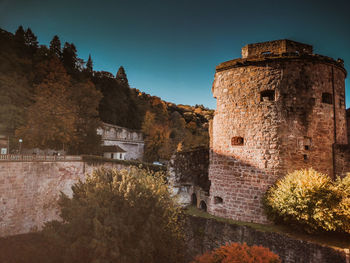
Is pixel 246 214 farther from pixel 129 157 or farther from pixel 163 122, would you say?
pixel 163 122

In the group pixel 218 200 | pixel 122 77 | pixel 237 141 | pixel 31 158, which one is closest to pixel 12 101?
pixel 31 158

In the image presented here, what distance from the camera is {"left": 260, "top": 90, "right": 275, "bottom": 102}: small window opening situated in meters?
10.4

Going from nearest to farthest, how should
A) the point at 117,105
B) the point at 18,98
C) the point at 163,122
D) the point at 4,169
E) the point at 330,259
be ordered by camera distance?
1. the point at 330,259
2. the point at 4,169
3. the point at 18,98
4. the point at 117,105
5. the point at 163,122

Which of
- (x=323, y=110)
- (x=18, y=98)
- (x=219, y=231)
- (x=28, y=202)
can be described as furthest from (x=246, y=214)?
(x=18, y=98)

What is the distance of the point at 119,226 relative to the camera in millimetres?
8477

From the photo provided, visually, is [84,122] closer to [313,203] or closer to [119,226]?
[119,226]

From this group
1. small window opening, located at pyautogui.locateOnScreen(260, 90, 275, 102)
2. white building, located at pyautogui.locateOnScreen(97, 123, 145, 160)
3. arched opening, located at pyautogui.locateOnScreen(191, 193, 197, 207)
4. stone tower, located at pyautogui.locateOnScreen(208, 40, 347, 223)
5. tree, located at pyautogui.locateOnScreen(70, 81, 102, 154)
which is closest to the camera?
stone tower, located at pyautogui.locateOnScreen(208, 40, 347, 223)

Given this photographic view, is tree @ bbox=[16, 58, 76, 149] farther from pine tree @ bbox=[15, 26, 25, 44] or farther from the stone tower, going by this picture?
the stone tower

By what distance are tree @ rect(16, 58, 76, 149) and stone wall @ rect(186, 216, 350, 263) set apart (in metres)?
18.5

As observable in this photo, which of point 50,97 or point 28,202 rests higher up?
point 50,97

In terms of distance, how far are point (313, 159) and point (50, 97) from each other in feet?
81.6

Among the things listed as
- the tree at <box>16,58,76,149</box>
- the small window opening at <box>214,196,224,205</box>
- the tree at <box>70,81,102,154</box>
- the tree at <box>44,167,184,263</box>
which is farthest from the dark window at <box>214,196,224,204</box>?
the tree at <box>70,81,102,154</box>

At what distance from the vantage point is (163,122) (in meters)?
52.1

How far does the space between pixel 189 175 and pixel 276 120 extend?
6.21m
